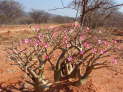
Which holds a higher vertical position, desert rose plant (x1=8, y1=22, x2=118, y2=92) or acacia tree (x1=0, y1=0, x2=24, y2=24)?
acacia tree (x1=0, y1=0, x2=24, y2=24)

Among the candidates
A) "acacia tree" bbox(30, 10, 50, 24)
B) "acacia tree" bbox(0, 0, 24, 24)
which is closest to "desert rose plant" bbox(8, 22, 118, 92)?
"acacia tree" bbox(0, 0, 24, 24)

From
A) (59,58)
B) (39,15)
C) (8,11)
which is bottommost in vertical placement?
(59,58)

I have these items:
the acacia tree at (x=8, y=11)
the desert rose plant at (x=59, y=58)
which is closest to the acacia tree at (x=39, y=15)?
the acacia tree at (x=8, y=11)

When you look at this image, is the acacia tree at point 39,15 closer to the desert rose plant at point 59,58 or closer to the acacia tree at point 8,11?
the acacia tree at point 8,11

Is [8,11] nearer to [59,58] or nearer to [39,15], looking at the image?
[39,15]

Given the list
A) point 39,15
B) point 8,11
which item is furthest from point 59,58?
point 39,15

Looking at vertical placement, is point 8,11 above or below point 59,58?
above

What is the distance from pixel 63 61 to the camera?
317 cm

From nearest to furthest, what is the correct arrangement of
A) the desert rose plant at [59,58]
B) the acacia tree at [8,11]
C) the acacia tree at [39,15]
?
1. the desert rose plant at [59,58]
2. the acacia tree at [8,11]
3. the acacia tree at [39,15]

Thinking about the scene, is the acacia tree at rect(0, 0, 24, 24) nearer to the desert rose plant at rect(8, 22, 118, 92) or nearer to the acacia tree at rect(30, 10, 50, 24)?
the acacia tree at rect(30, 10, 50, 24)

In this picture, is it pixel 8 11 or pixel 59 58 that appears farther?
pixel 8 11

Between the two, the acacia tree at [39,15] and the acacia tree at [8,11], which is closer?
the acacia tree at [8,11]

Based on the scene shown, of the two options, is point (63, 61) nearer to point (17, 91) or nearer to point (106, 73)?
point (17, 91)

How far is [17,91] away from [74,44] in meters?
1.06
